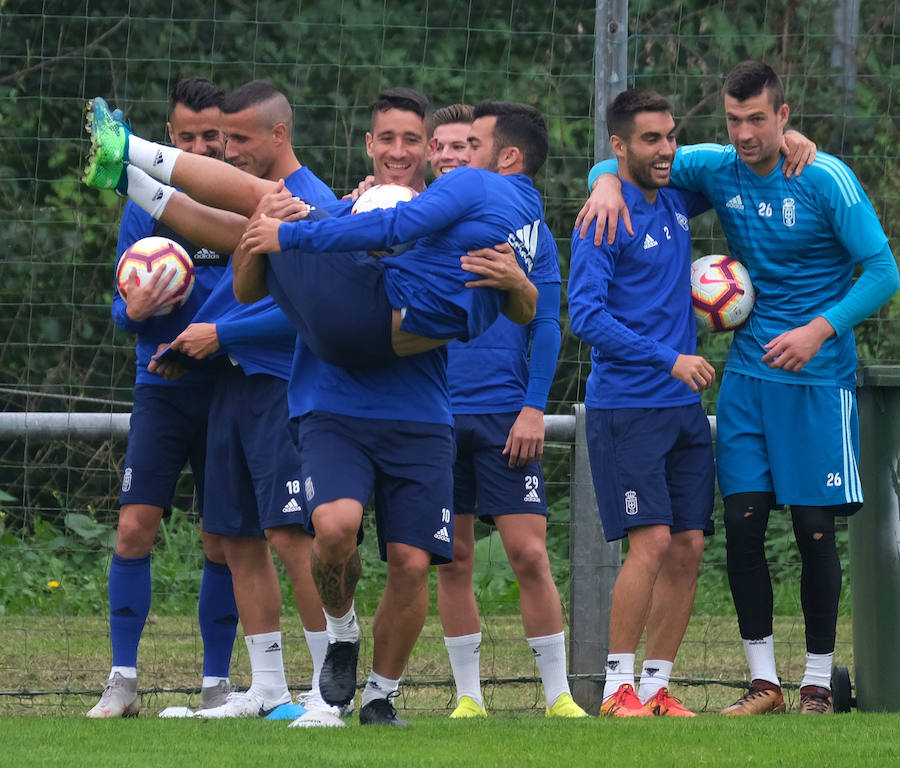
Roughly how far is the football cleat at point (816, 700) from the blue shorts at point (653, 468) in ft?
2.25

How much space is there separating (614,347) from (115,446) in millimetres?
3945

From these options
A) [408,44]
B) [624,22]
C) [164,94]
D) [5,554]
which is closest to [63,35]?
[164,94]

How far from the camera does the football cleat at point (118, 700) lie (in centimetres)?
599

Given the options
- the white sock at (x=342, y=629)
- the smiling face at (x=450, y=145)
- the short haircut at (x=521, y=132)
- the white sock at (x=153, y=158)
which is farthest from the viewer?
the smiling face at (x=450, y=145)

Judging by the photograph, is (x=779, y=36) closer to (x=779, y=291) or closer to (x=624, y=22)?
(x=624, y=22)

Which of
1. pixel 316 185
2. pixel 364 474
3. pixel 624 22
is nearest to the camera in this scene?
pixel 364 474

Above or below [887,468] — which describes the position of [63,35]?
above

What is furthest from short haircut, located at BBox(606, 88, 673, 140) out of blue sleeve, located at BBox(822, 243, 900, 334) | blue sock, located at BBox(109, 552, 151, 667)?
blue sock, located at BBox(109, 552, 151, 667)

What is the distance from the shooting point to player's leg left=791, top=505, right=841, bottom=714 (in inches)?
237

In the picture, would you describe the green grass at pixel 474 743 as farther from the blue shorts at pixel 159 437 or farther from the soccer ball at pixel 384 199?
the soccer ball at pixel 384 199

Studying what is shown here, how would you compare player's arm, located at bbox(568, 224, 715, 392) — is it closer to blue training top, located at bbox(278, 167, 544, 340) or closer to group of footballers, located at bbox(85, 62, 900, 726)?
group of footballers, located at bbox(85, 62, 900, 726)

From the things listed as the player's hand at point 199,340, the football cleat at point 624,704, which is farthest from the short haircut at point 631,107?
the football cleat at point 624,704

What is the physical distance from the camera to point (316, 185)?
5.84m

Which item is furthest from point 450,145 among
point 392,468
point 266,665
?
point 266,665
